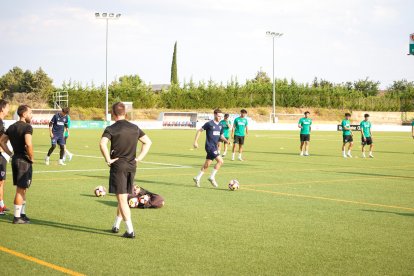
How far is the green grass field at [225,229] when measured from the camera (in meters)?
7.92

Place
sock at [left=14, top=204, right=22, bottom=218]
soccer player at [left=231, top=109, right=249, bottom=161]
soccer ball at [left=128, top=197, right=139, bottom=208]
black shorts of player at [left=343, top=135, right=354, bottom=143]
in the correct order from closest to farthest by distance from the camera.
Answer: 1. sock at [left=14, top=204, right=22, bottom=218]
2. soccer ball at [left=128, top=197, right=139, bottom=208]
3. soccer player at [left=231, top=109, right=249, bottom=161]
4. black shorts of player at [left=343, top=135, right=354, bottom=143]

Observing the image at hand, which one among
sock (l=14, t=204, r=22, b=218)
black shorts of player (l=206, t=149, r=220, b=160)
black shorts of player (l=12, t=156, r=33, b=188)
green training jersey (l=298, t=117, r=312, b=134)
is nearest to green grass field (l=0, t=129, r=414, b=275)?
sock (l=14, t=204, r=22, b=218)

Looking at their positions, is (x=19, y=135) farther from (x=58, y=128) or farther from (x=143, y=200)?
(x=58, y=128)

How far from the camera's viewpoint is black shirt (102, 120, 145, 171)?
30.3ft

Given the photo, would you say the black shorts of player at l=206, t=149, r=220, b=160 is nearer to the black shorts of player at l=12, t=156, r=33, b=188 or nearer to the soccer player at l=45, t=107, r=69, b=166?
the black shorts of player at l=12, t=156, r=33, b=188

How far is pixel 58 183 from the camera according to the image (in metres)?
16.9

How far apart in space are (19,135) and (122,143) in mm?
2159

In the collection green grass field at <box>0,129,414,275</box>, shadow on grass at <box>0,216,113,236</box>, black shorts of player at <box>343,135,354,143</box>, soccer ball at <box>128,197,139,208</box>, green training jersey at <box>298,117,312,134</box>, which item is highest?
green training jersey at <box>298,117,312,134</box>

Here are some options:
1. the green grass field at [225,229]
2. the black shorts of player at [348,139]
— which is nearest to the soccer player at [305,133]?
the black shorts of player at [348,139]

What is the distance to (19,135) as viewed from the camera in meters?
10.4

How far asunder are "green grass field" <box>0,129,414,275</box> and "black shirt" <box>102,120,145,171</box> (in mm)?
1143

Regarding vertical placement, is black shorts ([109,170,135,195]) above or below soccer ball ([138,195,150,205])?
above

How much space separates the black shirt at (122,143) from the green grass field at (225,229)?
1.14 metres

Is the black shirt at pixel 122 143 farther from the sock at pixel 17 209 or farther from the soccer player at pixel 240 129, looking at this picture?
the soccer player at pixel 240 129
